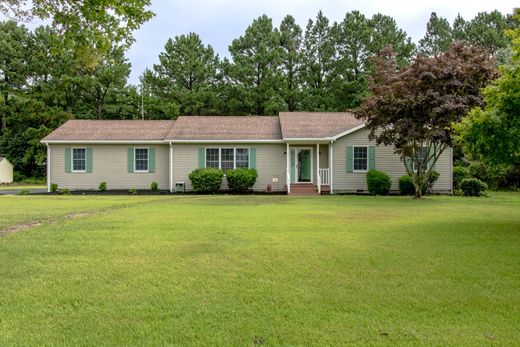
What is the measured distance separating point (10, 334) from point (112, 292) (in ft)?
3.85

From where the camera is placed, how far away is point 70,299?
4.30 metres

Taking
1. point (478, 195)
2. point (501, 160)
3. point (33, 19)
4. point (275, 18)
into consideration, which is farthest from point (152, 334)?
point (275, 18)

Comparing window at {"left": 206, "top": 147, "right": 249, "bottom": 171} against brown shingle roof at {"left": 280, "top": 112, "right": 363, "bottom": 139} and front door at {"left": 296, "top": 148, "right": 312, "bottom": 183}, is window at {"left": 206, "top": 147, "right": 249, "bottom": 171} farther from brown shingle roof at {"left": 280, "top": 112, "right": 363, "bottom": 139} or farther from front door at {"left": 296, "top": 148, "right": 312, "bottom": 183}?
front door at {"left": 296, "top": 148, "right": 312, "bottom": 183}

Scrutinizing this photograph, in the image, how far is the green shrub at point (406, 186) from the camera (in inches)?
780

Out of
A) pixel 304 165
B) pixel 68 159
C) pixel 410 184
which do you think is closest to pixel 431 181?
pixel 410 184

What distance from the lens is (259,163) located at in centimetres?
2138

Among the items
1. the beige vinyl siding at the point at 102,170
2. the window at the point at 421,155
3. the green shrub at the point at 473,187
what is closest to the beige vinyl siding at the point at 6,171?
the beige vinyl siding at the point at 102,170

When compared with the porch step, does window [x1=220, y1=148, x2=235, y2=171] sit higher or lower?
higher

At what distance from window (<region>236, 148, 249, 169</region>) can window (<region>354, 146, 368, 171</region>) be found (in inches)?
211

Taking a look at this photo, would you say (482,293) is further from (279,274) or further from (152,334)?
(152,334)

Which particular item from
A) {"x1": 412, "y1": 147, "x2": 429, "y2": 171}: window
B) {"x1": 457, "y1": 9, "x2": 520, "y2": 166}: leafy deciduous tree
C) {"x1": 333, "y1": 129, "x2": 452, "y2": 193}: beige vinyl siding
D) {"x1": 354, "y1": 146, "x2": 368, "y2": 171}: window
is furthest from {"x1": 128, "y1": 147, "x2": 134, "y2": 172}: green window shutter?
{"x1": 457, "y1": 9, "x2": 520, "y2": 166}: leafy deciduous tree

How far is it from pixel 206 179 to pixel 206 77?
760 inches

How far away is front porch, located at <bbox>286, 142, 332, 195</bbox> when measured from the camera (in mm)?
20594

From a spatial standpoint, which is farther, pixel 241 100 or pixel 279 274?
pixel 241 100
